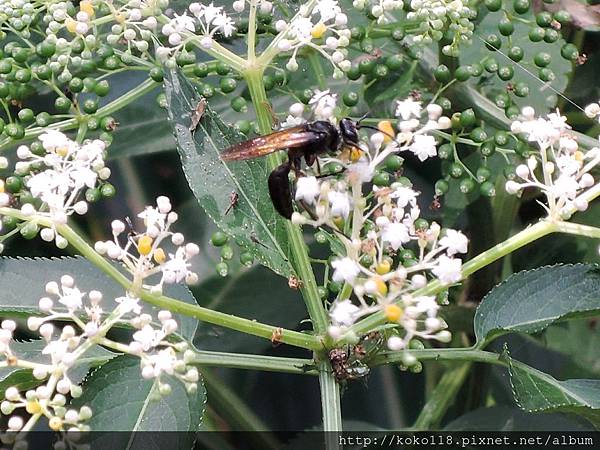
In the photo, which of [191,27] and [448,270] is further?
[191,27]

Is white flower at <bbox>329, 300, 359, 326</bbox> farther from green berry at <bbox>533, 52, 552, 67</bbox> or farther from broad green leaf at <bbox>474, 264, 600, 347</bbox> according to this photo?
green berry at <bbox>533, 52, 552, 67</bbox>

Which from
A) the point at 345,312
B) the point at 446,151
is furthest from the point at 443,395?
the point at 345,312

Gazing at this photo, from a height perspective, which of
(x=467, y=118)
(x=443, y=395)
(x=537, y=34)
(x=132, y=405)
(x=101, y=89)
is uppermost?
(x=537, y=34)

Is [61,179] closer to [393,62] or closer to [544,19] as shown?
[393,62]

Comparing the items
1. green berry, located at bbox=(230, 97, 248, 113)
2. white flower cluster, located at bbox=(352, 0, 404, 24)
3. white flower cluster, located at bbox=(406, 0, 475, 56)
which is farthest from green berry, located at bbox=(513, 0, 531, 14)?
green berry, located at bbox=(230, 97, 248, 113)

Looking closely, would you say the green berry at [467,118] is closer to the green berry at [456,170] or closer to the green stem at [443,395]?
the green berry at [456,170]

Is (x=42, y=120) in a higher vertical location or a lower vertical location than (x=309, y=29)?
lower
